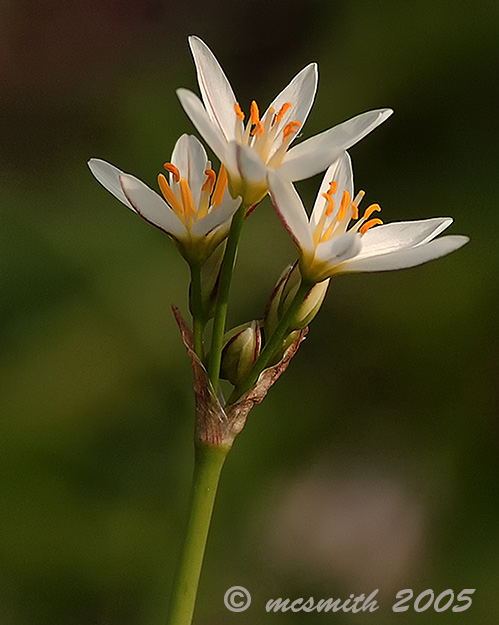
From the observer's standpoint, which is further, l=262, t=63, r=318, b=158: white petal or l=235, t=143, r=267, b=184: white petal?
l=262, t=63, r=318, b=158: white petal

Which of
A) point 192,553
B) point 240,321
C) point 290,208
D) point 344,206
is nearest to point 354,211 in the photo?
point 344,206

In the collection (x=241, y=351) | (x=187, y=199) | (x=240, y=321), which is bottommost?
(x=240, y=321)

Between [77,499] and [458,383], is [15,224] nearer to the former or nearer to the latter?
[77,499]

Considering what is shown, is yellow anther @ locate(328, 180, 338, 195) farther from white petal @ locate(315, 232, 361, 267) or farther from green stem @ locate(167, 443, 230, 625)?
green stem @ locate(167, 443, 230, 625)

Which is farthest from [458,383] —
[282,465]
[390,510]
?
[282,465]

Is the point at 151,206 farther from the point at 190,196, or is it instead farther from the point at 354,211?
the point at 354,211

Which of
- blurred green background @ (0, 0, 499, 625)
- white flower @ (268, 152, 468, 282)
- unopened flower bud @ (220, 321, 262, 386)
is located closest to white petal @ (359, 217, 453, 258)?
white flower @ (268, 152, 468, 282)
